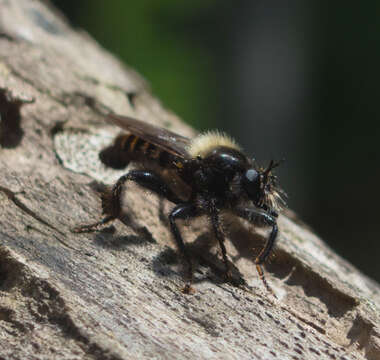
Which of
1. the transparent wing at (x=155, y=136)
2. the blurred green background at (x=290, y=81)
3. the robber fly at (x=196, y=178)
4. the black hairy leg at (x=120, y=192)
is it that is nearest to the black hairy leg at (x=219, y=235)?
the robber fly at (x=196, y=178)

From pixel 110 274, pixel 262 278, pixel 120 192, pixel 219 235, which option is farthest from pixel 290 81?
pixel 110 274

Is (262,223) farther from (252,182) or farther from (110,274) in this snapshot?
(110,274)

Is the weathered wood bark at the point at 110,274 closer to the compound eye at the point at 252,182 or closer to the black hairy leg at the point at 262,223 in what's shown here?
the black hairy leg at the point at 262,223

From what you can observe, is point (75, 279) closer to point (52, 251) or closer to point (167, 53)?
point (52, 251)

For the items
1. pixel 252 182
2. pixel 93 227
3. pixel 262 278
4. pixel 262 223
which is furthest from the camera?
pixel 252 182

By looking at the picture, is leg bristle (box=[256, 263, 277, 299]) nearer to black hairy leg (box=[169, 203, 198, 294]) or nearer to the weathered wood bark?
the weathered wood bark

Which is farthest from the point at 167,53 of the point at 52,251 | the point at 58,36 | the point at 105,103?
the point at 52,251
